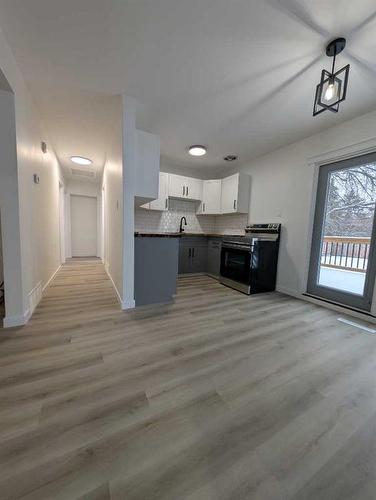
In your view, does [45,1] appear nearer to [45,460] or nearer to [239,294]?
[45,460]

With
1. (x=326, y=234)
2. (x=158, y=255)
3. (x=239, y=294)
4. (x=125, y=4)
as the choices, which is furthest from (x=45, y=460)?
(x=326, y=234)

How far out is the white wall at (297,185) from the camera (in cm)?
266

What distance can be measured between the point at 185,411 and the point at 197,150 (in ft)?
12.4

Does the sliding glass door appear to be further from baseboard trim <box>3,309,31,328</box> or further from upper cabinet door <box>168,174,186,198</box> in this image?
baseboard trim <box>3,309,31,328</box>

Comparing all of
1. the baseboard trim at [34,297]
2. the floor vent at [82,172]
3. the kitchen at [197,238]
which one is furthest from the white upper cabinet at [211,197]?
the baseboard trim at [34,297]

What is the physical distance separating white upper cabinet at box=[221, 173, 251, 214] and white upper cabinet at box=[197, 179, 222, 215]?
0.85 ft

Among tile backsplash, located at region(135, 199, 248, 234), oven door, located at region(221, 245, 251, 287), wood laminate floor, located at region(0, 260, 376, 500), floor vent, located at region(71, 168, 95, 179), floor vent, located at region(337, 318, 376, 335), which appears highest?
floor vent, located at region(71, 168, 95, 179)

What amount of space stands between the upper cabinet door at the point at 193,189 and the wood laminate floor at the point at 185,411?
3.13 meters

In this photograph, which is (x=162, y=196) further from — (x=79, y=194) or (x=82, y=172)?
(x=79, y=194)

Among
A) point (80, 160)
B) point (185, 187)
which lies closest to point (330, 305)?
point (185, 187)

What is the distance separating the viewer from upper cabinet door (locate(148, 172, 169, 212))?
13.9ft

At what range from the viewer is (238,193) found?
4191 mm

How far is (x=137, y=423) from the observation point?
1084 mm

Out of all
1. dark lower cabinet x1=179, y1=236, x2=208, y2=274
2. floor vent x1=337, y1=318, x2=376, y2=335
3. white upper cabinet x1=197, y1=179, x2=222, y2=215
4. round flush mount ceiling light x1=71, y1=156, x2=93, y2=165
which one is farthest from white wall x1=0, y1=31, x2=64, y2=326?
floor vent x1=337, y1=318, x2=376, y2=335
